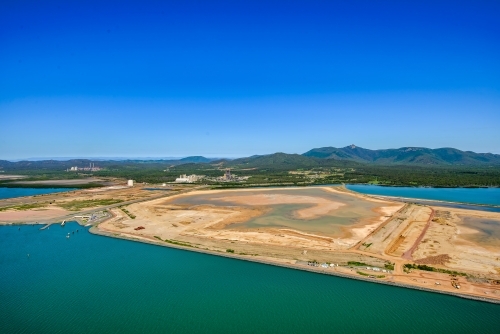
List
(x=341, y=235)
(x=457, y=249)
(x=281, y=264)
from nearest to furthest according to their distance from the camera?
(x=281, y=264) < (x=457, y=249) < (x=341, y=235)

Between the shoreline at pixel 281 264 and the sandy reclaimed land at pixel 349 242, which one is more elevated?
the sandy reclaimed land at pixel 349 242

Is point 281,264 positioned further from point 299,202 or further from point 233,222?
point 299,202

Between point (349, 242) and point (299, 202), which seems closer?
point (349, 242)

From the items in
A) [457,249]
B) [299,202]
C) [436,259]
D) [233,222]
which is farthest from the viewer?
[299,202]

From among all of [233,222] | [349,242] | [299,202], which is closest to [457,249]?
[349,242]

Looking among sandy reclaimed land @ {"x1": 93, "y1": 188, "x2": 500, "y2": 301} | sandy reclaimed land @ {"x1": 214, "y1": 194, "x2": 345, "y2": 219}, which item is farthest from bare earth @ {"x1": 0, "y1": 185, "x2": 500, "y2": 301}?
sandy reclaimed land @ {"x1": 214, "y1": 194, "x2": 345, "y2": 219}

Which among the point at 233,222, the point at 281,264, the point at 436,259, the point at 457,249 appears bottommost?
the point at 281,264

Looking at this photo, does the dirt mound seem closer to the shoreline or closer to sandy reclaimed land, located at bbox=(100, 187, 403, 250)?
the shoreline

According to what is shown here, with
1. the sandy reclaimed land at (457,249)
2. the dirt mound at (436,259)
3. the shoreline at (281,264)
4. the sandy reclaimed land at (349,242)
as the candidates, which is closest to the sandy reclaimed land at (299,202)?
the sandy reclaimed land at (349,242)

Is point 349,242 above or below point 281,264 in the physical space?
above

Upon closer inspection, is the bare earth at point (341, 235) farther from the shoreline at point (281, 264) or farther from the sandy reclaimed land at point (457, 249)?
the shoreline at point (281, 264)
